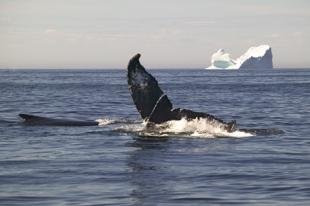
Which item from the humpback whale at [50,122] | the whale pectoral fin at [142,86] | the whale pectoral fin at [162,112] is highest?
the whale pectoral fin at [142,86]

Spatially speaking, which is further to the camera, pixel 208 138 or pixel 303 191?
pixel 208 138

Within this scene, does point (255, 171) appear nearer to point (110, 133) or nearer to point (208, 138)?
point (208, 138)

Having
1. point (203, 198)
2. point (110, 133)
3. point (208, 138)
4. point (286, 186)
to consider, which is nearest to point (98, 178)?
point (203, 198)

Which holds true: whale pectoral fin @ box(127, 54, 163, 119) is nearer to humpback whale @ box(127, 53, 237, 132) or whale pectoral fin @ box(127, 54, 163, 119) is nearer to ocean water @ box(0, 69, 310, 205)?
humpback whale @ box(127, 53, 237, 132)

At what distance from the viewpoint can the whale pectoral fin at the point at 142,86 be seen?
64.2 feet

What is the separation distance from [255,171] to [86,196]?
14.5 feet

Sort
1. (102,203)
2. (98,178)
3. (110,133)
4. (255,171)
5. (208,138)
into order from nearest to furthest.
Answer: (102,203)
(98,178)
(255,171)
(208,138)
(110,133)

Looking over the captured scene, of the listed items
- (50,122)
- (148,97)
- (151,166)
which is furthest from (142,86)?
(50,122)

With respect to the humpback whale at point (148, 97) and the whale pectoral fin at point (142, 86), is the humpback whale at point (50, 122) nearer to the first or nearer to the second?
the humpback whale at point (148, 97)

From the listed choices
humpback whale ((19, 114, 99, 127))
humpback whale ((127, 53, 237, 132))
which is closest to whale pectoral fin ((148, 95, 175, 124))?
humpback whale ((127, 53, 237, 132))

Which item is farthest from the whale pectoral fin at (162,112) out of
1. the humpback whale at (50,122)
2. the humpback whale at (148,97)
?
the humpback whale at (50,122)

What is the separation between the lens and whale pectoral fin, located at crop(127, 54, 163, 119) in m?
19.6

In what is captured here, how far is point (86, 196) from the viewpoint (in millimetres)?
11570

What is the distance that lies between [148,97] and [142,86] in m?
0.39
